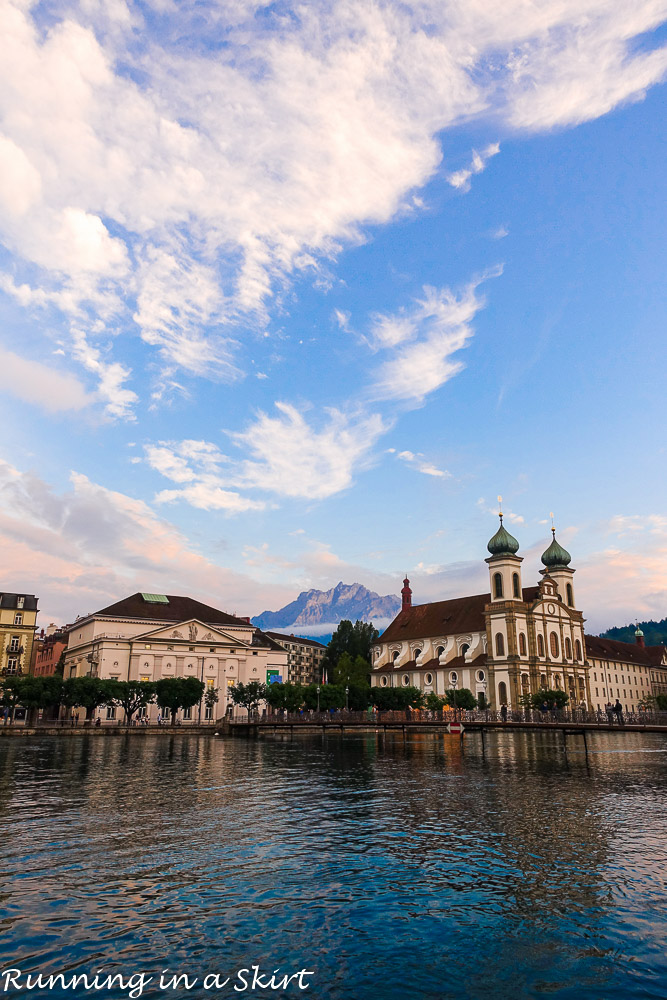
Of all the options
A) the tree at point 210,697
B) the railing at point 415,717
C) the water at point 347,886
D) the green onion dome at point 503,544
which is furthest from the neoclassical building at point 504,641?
A: the water at point 347,886

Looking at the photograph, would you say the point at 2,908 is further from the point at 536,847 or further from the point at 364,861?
the point at 536,847

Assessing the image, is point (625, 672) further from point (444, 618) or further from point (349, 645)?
point (349, 645)

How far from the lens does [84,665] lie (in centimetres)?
12225

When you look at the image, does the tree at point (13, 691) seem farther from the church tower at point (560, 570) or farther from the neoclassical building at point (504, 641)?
the church tower at point (560, 570)

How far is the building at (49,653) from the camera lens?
154750 mm

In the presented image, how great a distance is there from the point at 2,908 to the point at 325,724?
79.5m

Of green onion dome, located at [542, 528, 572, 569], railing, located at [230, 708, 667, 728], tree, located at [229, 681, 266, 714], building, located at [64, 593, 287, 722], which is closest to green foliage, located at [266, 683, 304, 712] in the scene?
railing, located at [230, 708, 667, 728]

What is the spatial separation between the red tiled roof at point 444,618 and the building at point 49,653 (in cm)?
6979

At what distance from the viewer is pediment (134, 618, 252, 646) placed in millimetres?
118544

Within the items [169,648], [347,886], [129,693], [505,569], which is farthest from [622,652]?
[347,886]

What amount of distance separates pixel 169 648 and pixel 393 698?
38.2 meters

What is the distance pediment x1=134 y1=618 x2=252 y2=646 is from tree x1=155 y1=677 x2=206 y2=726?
855 inches

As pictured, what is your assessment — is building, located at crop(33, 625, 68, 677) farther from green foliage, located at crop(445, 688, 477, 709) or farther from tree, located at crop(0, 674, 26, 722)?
green foliage, located at crop(445, 688, 477, 709)

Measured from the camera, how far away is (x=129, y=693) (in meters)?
94.8
